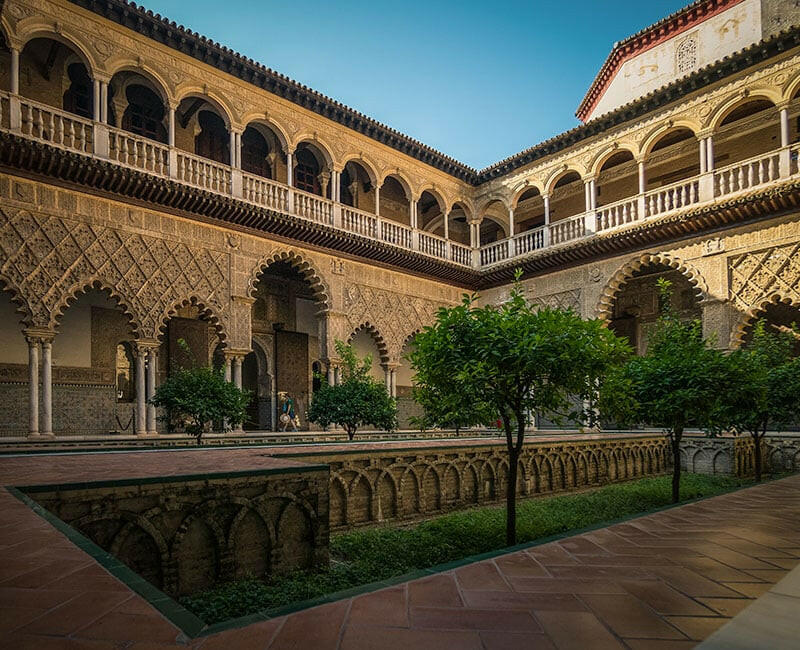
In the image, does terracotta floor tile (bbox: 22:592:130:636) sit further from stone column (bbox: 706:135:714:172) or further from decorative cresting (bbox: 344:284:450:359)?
stone column (bbox: 706:135:714:172)

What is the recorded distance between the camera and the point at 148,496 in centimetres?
360

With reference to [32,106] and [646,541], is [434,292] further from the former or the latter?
[646,541]

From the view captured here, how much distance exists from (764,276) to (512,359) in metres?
10.3

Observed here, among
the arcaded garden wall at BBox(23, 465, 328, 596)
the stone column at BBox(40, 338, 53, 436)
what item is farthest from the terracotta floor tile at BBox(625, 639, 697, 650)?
the stone column at BBox(40, 338, 53, 436)

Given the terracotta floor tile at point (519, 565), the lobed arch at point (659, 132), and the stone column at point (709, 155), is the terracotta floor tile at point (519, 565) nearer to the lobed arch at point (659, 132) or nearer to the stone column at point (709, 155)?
the stone column at point (709, 155)

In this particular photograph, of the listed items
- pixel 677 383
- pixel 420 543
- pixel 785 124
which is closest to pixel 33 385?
pixel 420 543

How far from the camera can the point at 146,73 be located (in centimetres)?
1137

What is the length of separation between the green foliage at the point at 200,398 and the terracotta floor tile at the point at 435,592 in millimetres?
6533

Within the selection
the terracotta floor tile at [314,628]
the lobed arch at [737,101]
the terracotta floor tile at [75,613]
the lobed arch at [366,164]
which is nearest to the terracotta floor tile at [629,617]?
the terracotta floor tile at [314,628]

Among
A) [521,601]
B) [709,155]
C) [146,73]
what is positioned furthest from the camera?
[709,155]

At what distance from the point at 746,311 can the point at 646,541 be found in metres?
11.3

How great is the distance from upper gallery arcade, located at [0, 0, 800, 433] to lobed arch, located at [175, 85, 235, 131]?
48 mm

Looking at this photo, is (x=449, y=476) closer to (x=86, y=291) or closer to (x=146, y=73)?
(x=86, y=291)

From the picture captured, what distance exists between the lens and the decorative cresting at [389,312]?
14656 millimetres
